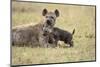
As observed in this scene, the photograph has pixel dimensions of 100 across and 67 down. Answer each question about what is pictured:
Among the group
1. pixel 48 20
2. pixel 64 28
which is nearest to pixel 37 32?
pixel 48 20

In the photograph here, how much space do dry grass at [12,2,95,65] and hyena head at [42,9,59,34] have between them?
0.16ft

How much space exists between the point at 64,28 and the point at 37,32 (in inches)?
13.4

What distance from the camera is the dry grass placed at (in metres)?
2.19

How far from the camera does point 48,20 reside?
91.2 inches

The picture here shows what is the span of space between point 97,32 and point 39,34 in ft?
2.57

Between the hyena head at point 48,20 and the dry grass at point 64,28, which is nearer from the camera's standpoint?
the dry grass at point 64,28

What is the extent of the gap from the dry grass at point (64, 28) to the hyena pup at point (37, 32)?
0.17 ft

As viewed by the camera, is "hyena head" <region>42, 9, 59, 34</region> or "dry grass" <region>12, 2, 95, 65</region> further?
"hyena head" <region>42, 9, 59, 34</region>

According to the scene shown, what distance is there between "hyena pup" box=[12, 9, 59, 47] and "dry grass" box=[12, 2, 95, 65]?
0.05 meters

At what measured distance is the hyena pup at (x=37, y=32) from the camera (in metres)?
2.19

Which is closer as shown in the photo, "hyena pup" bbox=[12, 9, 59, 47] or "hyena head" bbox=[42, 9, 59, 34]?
"hyena pup" bbox=[12, 9, 59, 47]

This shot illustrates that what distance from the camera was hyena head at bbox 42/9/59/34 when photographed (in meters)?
2.30
